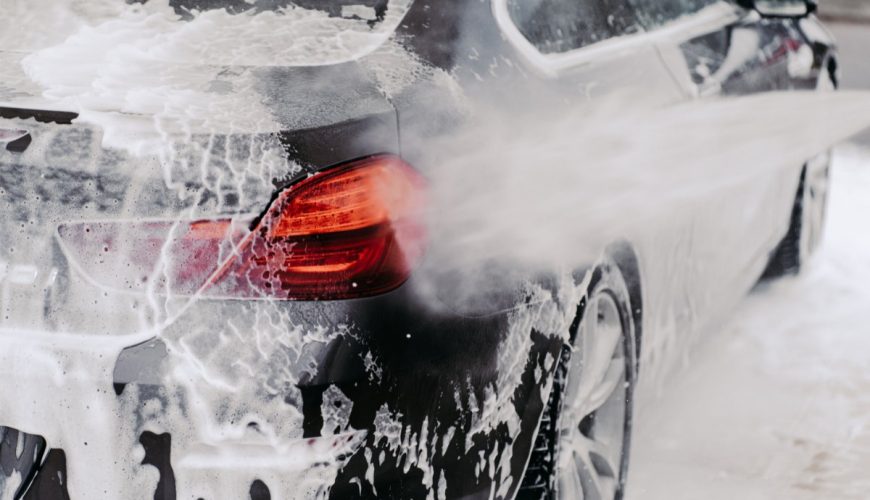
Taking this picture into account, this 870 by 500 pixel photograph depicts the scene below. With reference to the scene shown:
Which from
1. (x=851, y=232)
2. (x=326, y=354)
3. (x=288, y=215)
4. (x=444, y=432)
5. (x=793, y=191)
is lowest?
(x=851, y=232)

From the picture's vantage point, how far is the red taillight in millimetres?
2012

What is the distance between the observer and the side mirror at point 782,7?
14.1ft

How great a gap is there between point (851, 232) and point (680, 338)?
145 inches

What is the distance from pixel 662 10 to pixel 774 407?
5.02 feet

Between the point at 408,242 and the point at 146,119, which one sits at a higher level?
the point at 146,119

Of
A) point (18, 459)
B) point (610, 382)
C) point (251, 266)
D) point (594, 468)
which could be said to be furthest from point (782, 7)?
point (18, 459)

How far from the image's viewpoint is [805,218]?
5.64 m

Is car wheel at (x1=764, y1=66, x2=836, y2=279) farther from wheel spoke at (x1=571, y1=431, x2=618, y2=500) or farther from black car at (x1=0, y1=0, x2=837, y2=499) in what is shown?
black car at (x1=0, y1=0, x2=837, y2=499)

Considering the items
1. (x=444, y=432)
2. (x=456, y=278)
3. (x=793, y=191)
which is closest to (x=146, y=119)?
(x=456, y=278)

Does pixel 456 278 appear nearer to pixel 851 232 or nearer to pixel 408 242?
pixel 408 242

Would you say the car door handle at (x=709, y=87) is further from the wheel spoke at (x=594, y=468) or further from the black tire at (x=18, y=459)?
the black tire at (x=18, y=459)

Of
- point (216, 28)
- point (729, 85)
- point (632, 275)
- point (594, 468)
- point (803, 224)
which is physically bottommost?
point (803, 224)

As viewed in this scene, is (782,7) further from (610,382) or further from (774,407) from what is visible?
(610,382)

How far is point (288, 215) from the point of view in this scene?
2021 millimetres
